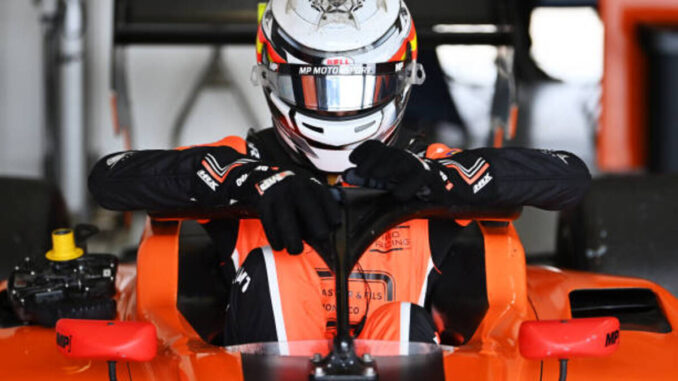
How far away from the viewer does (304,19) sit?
6.15ft

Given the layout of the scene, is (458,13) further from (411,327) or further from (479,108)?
(411,327)

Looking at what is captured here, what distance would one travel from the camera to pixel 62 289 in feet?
6.06

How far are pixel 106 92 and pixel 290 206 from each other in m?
2.48

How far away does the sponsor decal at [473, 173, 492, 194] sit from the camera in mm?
1608

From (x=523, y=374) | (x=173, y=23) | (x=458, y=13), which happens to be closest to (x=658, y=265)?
(x=523, y=374)

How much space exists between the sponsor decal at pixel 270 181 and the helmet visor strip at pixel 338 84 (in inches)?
14.2

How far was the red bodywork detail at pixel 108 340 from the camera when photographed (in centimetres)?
130

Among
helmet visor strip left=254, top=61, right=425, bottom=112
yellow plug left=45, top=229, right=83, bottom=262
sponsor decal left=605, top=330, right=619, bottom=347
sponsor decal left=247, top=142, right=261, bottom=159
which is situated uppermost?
helmet visor strip left=254, top=61, right=425, bottom=112

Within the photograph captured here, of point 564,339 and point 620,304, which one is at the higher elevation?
point 564,339

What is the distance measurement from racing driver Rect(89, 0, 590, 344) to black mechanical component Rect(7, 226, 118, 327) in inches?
9.1

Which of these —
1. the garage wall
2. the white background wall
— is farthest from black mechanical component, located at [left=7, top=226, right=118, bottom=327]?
the garage wall

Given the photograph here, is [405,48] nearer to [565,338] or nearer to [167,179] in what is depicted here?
[167,179]

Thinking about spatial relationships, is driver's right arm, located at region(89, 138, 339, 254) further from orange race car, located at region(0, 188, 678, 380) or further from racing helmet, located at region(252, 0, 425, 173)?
racing helmet, located at region(252, 0, 425, 173)

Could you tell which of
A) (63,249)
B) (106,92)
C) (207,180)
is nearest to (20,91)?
(106,92)
